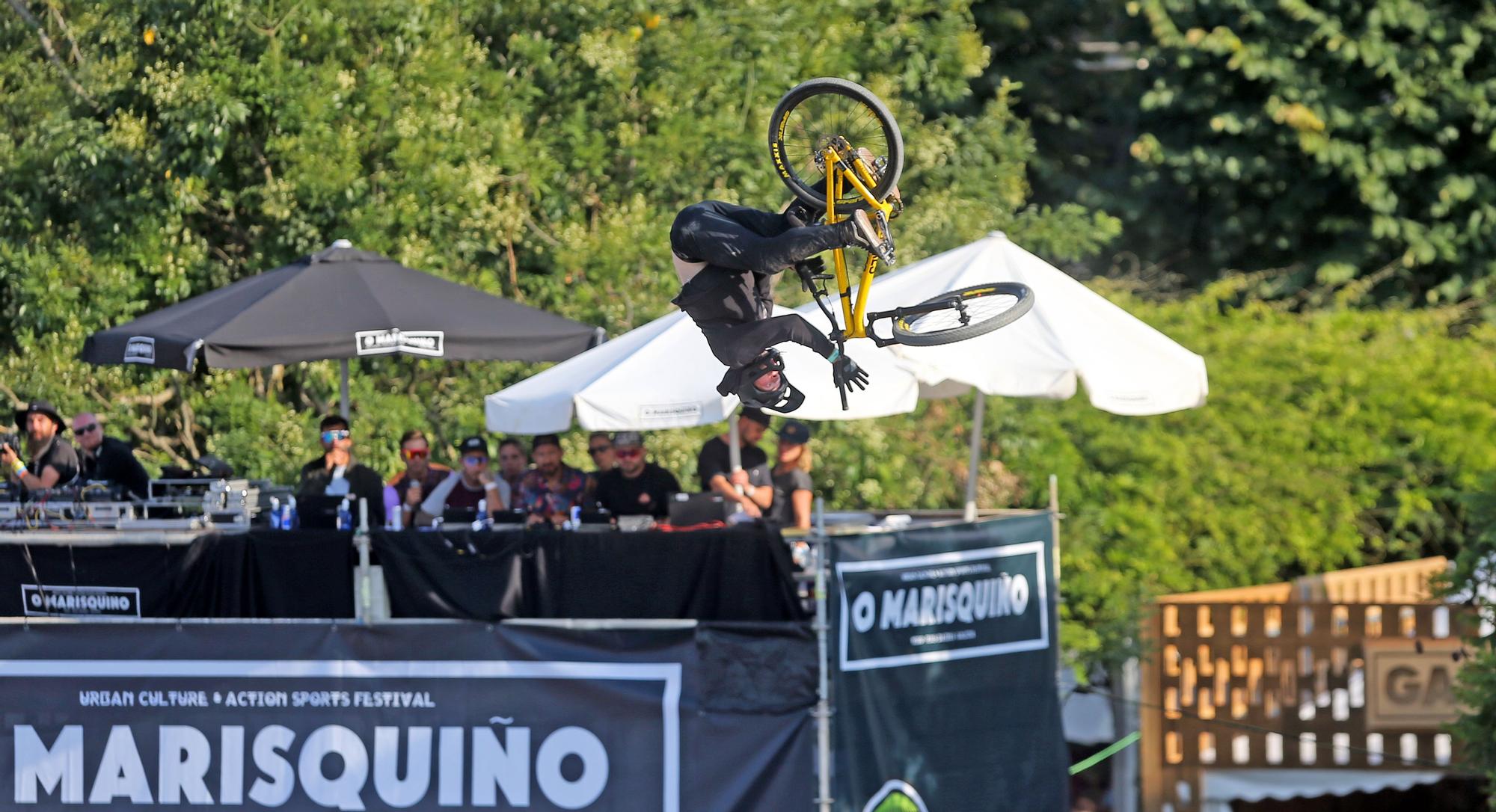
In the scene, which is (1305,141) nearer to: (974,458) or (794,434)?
(974,458)

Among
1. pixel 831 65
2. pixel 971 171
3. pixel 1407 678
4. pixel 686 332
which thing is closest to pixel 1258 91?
pixel 971 171

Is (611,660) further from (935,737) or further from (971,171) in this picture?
(971,171)

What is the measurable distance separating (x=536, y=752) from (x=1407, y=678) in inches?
248

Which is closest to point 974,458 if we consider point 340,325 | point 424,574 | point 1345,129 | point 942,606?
point 942,606

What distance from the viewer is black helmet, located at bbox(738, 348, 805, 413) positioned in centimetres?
646

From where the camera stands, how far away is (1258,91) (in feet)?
67.3

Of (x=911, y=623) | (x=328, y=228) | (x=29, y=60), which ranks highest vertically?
(x=29, y=60)

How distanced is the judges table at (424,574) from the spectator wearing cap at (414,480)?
1.48 m

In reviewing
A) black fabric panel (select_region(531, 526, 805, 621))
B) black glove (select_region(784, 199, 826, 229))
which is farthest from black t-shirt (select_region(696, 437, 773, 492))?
black glove (select_region(784, 199, 826, 229))

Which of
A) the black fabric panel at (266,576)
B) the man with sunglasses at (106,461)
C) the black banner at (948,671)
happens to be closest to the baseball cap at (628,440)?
the black fabric panel at (266,576)

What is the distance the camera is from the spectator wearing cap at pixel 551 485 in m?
10.6

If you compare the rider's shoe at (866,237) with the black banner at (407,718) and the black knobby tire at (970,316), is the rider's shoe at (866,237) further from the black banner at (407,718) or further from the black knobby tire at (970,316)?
the black banner at (407,718)

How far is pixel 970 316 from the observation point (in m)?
6.61

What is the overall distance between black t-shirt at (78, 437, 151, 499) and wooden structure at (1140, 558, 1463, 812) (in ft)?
21.5
